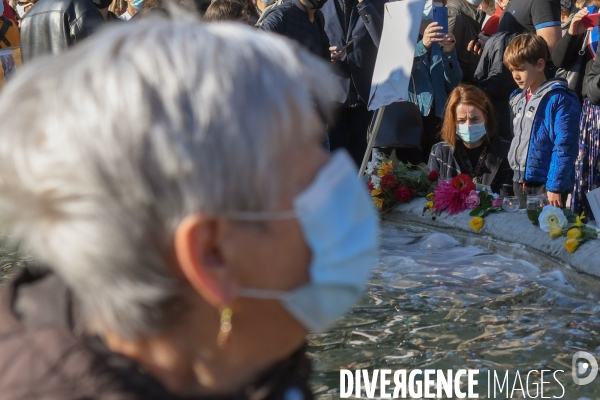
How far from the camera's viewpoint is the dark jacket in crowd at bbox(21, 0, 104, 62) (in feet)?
19.9

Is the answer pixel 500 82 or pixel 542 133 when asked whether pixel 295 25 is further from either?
pixel 542 133

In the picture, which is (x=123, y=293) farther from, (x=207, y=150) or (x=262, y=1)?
(x=262, y=1)

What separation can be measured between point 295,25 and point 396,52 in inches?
47.4

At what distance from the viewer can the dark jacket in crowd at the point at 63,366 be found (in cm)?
126

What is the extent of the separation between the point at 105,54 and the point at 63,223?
0.24 metres

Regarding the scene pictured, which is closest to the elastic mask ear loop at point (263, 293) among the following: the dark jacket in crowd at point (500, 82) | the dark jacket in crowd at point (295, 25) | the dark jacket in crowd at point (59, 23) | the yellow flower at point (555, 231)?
the yellow flower at point (555, 231)

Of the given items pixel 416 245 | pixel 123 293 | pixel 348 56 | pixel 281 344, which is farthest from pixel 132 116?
pixel 348 56

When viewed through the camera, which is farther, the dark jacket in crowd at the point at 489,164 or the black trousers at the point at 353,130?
the black trousers at the point at 353,130

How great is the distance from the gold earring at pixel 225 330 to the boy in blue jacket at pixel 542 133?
4.68m

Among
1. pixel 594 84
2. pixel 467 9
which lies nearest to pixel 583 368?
pixel 594 84

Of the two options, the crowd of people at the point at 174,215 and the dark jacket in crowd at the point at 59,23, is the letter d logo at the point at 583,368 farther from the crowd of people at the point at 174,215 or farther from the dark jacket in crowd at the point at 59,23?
the dark jacket in crowd at the point at 59,23

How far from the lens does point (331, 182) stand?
1297 mm

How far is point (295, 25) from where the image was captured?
6875 mm

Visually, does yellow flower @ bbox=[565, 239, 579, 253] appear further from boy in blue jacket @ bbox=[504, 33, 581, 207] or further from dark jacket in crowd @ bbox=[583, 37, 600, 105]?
dark jacket in crowd @ bbox=[583, 37, 600, 105]
